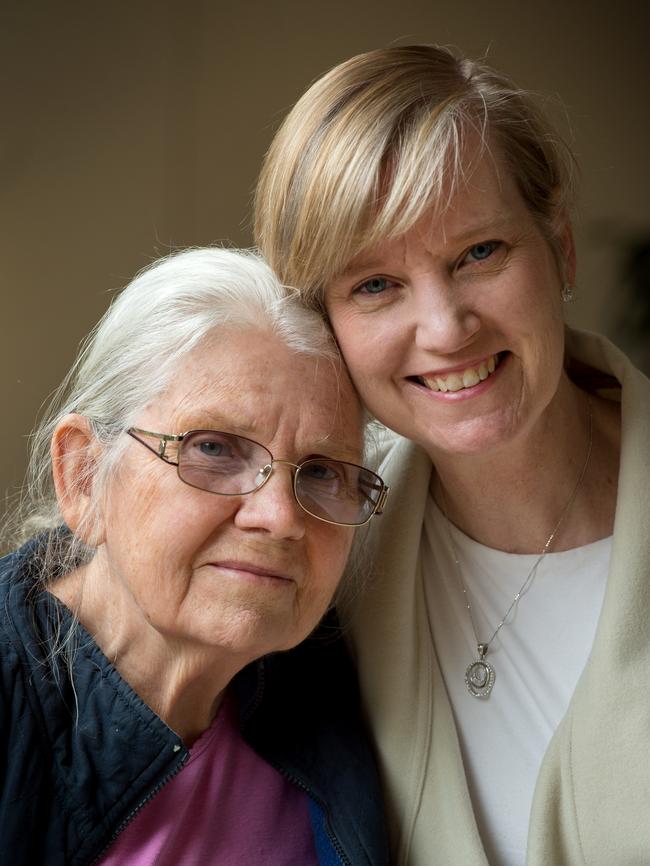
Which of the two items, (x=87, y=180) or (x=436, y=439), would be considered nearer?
(x=436, y=439)

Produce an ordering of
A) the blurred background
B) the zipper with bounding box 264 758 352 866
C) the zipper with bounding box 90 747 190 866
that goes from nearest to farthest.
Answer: the zipper with bounding box 90 747 190 866 → the zipper with bounding box 264 758 352 866 → the blurred background

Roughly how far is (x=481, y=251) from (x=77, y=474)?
750 millimetres

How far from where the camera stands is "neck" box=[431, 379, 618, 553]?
184 centimetres

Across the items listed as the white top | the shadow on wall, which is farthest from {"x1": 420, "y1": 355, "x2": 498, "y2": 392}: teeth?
the shadow on wall

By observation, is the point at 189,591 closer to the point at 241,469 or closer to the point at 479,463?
the point at 241,469

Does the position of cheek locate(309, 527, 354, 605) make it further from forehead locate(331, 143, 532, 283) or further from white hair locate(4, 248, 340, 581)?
forehead locate(331, 143, 532, 283)

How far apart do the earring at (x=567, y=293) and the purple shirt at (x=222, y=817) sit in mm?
945

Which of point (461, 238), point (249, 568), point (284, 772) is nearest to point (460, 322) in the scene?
point (461, 238)

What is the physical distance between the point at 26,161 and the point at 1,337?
0.68 meters

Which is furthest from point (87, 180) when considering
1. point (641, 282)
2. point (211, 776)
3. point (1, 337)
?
point (211, 776)

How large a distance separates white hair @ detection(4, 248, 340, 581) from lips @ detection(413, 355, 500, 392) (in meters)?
0.17

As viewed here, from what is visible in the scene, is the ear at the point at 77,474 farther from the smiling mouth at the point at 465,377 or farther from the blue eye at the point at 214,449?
the smiling mouth at the point at 465,377

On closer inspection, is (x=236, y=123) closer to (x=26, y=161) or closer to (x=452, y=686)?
(x=26, y=161)

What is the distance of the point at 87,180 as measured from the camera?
4.07m
